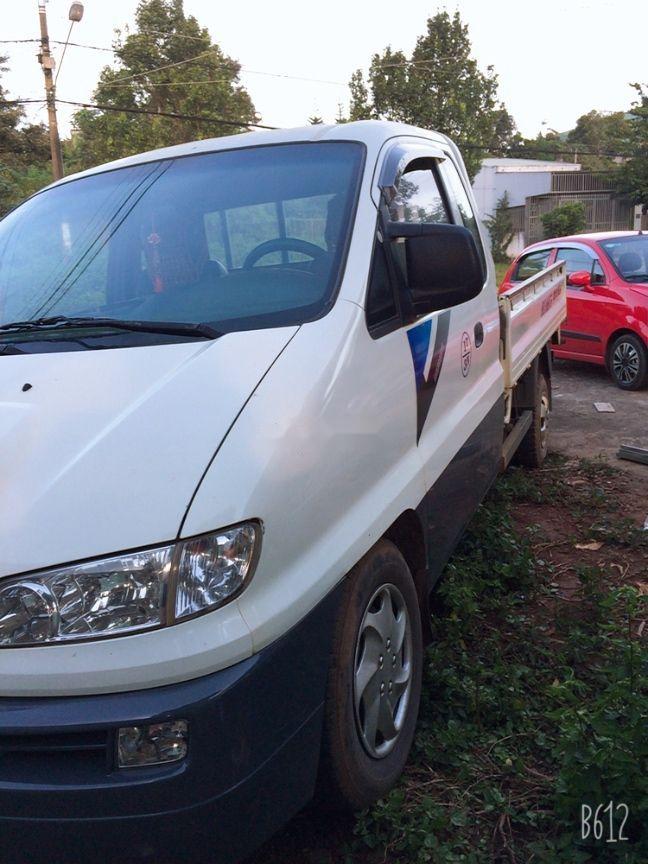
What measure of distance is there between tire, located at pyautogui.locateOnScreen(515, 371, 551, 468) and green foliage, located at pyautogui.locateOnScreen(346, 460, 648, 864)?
2.02 meters

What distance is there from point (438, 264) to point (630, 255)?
723cm

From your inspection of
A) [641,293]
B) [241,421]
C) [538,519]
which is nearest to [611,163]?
[641,293]

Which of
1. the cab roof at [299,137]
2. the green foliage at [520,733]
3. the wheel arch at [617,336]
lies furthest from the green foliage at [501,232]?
the cab roof at [299,137]

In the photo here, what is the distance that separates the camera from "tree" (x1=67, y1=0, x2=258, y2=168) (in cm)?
3341

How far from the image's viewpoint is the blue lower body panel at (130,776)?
1.66 metres

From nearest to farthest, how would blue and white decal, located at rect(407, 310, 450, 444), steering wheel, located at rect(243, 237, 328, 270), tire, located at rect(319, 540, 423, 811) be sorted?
tire, located at rect(319, 540, 423, 811), steering wheel, located at rect(243, 237, 328, 270), blue and white decal, located at rect(407, 310, 450, 444)

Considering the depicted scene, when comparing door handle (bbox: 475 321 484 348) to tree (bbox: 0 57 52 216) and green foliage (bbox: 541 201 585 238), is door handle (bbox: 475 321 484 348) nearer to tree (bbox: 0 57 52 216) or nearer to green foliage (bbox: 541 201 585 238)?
tree (bbox: 0 57 52 216)

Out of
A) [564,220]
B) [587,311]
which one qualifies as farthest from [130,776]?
[564,220]

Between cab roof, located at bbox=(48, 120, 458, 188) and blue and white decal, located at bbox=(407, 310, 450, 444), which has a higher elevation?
cab roof, located at bbox=(48, 120, 458, 188)

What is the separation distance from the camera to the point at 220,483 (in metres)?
1.79

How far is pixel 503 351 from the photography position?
4.41m

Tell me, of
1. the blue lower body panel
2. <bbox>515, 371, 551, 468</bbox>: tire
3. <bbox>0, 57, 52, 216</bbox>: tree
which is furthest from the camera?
<bbox>0, 57, 52, 216</bbox>: tree

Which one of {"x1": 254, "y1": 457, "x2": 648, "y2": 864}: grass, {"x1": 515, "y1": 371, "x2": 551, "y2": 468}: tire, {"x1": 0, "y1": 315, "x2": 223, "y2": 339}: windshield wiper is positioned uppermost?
{"x1": 0, "y1": 315, "x2": 223, "y2": 339}: windshield wiper

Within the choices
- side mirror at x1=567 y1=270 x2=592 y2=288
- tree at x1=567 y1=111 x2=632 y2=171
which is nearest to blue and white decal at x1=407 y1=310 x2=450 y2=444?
side mirror at x1=567 y1=270 x2=592 y2=288
